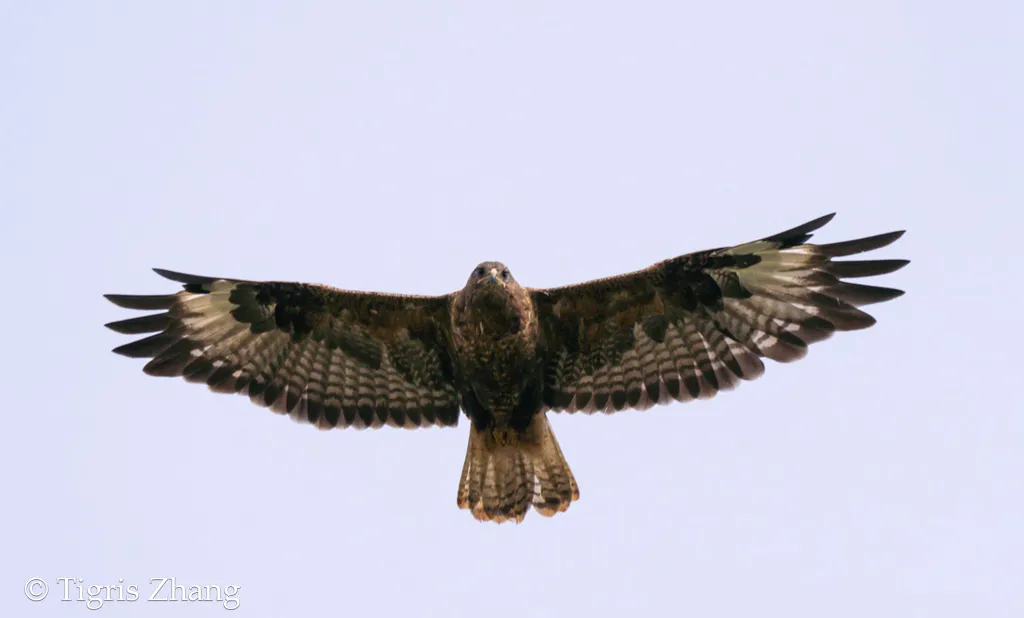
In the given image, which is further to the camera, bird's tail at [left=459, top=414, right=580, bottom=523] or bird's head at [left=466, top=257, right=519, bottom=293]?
bird's tail at [left=459, top=414, right=580, bottom=523]

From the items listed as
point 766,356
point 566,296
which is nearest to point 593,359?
point 566,296

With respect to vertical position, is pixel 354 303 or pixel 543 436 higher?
pixel 354 303

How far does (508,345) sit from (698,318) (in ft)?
5.77

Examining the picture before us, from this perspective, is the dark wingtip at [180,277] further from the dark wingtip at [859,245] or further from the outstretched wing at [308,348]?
the dark wingtip at [859,245]

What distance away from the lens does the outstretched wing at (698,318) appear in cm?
1150

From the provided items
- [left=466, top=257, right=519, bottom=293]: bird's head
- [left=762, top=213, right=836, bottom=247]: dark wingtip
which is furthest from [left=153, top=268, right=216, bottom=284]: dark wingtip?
[left=762, top=213, right=836, bottom=247]: dark wingtip

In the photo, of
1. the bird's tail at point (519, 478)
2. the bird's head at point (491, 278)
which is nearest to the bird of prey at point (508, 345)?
the bird's tail at point (519, 478)

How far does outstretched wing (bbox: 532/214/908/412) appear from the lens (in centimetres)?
1150

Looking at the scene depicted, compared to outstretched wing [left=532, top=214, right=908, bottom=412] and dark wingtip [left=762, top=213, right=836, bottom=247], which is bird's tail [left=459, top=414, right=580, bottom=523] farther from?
dark wingtip [left=762, top=213, right=836, bottom=247]

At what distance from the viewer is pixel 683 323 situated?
12102 mm

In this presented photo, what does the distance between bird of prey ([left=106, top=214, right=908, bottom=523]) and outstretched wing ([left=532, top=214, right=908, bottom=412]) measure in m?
0.01

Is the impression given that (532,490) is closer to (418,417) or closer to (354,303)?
(418,417)

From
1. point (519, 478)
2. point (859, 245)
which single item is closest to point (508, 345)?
point (519, 478)

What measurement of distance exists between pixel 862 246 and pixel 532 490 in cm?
367
